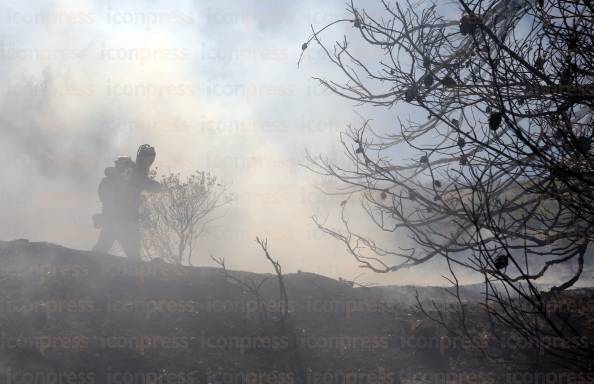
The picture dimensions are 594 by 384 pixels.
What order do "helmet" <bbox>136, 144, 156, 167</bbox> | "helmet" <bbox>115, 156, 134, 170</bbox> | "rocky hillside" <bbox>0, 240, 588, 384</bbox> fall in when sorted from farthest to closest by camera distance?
"helmet" <bbox>115, 156, 134, 170</bbox>, "helmet" <bbox>136, 144, 156, 167</bbox>, "rocky hillside" <bbox>0, 240, 588, 384</bbox>

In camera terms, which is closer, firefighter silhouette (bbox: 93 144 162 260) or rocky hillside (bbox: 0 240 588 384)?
rocky hillside (bbox: 0 240 588 384)

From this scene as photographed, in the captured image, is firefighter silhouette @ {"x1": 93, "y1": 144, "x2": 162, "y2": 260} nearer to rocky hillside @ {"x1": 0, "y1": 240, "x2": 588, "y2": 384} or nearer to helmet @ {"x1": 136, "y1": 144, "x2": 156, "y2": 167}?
helmet @ {"x1": 136, "y1": 144, "x2": 156, "y2": 167}

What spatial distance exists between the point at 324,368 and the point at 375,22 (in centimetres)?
456

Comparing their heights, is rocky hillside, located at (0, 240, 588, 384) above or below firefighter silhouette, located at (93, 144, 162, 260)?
below

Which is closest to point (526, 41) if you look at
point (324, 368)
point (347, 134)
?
point (347, 134)

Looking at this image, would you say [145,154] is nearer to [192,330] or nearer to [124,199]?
[124,199]

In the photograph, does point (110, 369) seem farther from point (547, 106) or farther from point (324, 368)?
point (547, 106)

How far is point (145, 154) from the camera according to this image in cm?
977

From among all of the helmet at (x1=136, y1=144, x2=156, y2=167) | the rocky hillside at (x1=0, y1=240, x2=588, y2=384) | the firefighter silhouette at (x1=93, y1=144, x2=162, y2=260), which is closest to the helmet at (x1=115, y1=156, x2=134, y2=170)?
the firefighter silhouette at (x1=93, y1=144, x2=162, y2=260)

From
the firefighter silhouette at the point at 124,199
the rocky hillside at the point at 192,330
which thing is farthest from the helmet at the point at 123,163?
the rocky hillside at the point at 192,330

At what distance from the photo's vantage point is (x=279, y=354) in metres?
6.98

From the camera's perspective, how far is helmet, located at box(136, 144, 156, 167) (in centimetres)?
974

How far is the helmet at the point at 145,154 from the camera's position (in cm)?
974

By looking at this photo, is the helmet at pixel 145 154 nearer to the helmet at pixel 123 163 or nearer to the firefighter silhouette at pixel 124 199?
the firefighter silhouette at pixel 124 199
